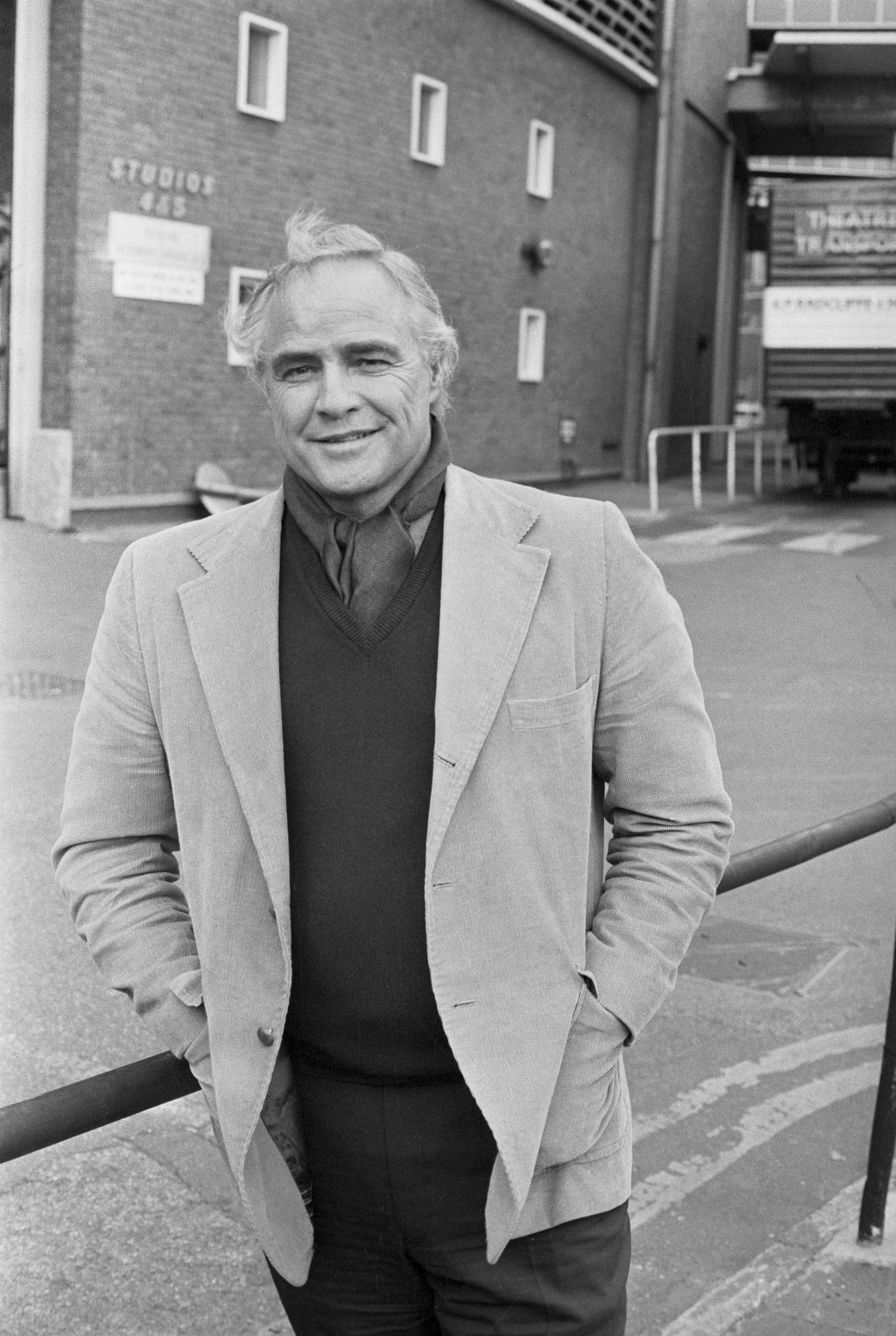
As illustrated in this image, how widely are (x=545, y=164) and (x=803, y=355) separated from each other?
14.5ft

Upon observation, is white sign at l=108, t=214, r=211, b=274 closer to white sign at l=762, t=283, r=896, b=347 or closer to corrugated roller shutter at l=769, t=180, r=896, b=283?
white sign at l=762, t=283, r=896, b=347

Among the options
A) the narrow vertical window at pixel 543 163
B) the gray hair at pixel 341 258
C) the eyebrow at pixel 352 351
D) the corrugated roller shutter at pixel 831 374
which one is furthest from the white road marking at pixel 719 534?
the eyebrow at pixel 352 351

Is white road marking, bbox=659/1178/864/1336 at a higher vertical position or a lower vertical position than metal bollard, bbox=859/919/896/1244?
lower

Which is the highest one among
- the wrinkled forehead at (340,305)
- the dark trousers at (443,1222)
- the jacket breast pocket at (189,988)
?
the wrinkled forehead at (340,305)

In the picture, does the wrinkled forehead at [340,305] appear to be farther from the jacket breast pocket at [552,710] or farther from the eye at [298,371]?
the jacket breast pocket at [552,710]

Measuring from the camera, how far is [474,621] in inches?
79.8

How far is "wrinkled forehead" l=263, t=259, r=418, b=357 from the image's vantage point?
2078 mm

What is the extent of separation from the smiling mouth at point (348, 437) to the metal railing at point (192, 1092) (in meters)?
0.77

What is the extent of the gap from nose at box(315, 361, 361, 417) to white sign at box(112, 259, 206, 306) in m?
14.5

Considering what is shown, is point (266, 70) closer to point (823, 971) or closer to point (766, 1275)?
point (823, 971)

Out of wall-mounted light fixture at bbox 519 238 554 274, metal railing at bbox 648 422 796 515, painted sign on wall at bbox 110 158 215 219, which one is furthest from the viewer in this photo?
wall-mounted light fixture at bbox 519 238 554 274

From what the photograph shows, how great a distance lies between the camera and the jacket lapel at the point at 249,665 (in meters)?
2.01

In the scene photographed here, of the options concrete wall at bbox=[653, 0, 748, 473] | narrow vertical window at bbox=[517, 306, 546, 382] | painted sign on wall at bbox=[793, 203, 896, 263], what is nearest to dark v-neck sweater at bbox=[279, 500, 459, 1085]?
painted sign on wall at bbox=[793, 203, 896, 263]

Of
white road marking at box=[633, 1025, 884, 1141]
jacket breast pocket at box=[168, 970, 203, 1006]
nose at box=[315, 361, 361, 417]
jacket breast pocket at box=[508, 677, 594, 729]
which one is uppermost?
nose at box=[315, 361, 361, 417]
